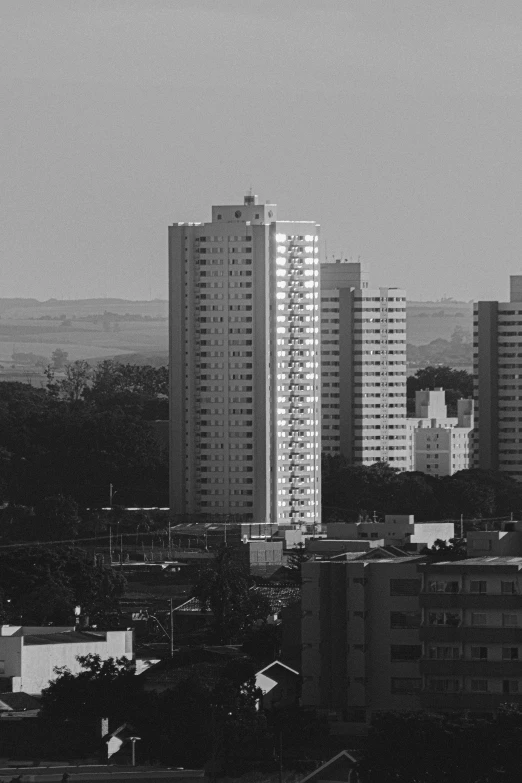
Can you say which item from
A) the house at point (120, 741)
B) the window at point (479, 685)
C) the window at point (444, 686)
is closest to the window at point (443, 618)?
the window at point (444, 686)

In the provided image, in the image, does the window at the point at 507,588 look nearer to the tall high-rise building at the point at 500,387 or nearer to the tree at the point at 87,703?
the tree at the point at 87,703

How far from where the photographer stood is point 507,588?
52750mm

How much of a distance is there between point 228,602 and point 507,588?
22.6m

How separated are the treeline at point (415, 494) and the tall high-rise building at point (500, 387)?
8.94m

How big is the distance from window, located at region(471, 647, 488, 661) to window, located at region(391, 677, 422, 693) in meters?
2.26

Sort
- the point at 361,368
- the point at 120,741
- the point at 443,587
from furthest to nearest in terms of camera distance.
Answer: the point at 361,368
the point at 443,587
the point at 120,741

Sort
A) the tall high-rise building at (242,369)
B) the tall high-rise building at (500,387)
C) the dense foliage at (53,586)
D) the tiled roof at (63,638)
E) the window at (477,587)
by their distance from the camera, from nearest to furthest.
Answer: the window at (477,587)
the tiled roof at (63,638)
the dense foliage at (53,586)
the tall high-rise building at (242,369)
the tall high-rise building at (500,387)

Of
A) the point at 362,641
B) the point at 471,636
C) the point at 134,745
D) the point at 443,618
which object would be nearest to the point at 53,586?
the point at 362,641

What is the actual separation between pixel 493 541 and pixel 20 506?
75.1 m

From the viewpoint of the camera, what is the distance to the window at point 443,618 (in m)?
52.8

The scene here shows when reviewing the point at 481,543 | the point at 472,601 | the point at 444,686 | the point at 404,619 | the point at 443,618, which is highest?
the point at 481,543

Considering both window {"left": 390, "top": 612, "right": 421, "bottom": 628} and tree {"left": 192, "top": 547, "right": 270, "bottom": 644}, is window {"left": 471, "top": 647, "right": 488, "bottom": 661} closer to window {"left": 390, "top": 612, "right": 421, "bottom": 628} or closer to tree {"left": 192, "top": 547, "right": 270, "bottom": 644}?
window {"left": 390, "top": 612, "right": 421, "bottom": 628}

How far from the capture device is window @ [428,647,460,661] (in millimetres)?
52656

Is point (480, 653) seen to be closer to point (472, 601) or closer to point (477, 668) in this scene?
point (477, 668)
